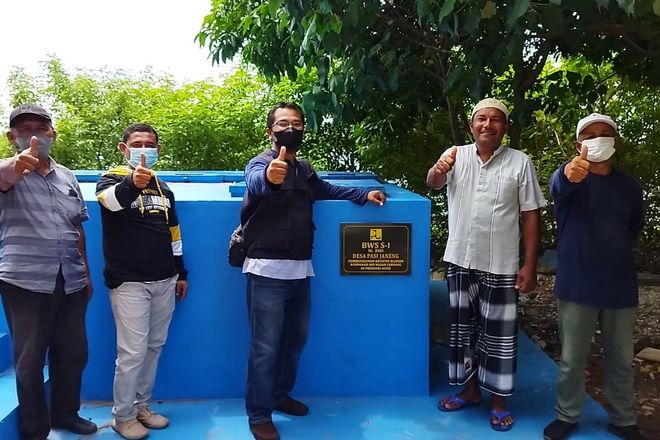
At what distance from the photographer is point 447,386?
3.85 meters

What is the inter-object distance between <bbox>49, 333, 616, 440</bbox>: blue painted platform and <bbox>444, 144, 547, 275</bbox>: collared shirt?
0.92 metres

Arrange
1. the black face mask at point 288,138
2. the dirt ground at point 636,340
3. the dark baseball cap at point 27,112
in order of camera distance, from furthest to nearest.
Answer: the dirt ground at point 636,340, the black face mask at point 288,138, the dark baseball cap at point 27,112

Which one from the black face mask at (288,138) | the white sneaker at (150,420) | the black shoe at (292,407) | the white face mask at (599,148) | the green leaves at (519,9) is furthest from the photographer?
the black shoe at (292,407)

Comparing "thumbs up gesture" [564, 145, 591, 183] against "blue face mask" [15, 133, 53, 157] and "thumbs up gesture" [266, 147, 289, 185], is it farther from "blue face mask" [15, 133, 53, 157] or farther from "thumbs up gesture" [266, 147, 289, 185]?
"blue face mask" [15, 133, 53, 157]

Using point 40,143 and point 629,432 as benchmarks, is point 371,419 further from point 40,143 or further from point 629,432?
point 40,143

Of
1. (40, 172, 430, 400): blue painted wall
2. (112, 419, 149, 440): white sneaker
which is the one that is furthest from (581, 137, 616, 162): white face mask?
(112, 419, 149, 440): white sneaker

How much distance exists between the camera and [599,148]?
2.89 m

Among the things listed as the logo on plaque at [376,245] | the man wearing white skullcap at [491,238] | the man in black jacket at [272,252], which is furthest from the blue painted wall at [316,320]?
the man in black jacket at [272,252]

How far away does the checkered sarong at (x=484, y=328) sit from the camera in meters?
3.23

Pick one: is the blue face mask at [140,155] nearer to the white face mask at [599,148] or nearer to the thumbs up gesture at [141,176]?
the thumbs up gesture at [141,176]

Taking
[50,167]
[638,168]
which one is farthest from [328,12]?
[638,168]

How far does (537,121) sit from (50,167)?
5535 millimetres

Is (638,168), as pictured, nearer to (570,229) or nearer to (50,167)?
(570,229)

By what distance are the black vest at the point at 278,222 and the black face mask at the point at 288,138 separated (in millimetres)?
81
